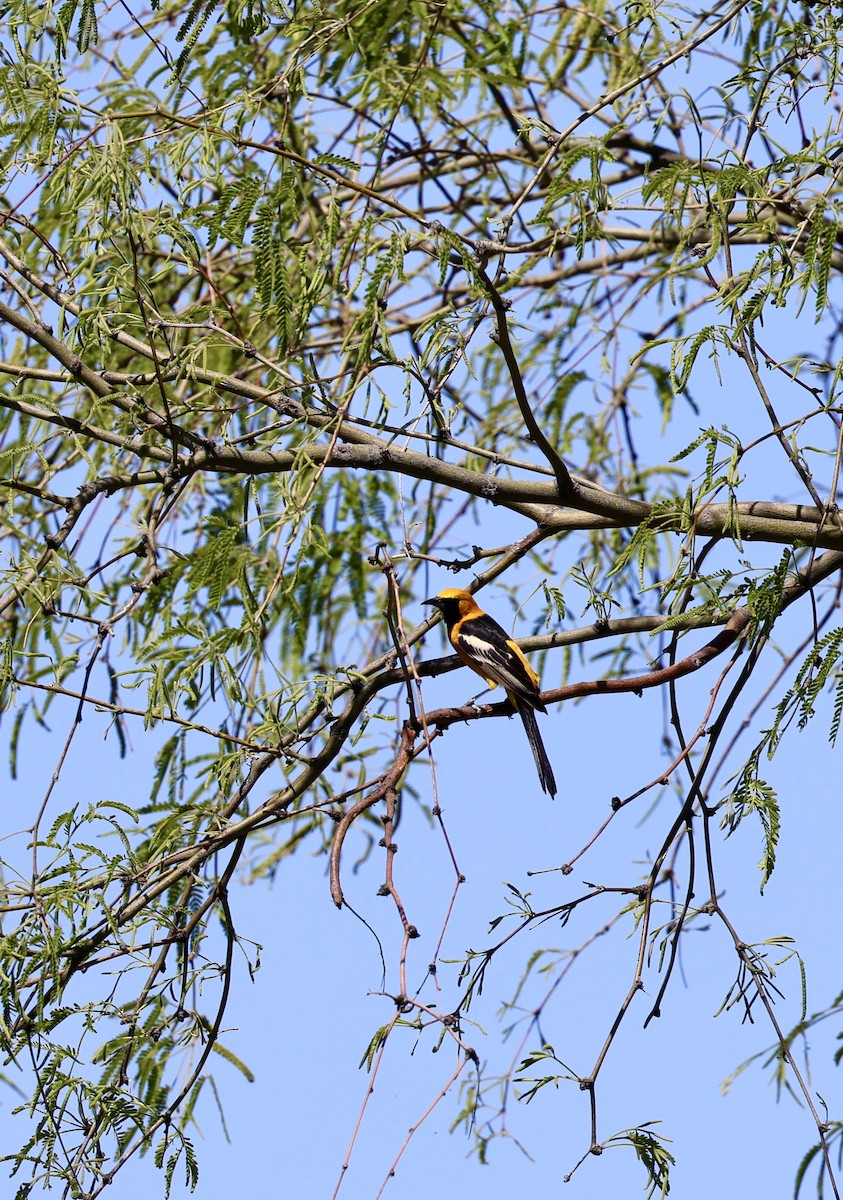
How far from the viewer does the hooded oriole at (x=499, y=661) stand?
143 inches

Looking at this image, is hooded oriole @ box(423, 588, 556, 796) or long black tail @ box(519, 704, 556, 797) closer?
hooded oriole @ box(423, 588, 556, 796)

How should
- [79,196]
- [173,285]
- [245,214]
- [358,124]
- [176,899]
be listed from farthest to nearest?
1. [173,285]
2. [358,124]
3. [176,899]
4. [245,214]
5. [79,196]

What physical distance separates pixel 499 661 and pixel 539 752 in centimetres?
31

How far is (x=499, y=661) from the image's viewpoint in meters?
3.71

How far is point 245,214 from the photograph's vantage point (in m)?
2.78

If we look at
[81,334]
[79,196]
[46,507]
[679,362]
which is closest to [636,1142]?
[679,362]

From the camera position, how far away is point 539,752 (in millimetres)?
3834

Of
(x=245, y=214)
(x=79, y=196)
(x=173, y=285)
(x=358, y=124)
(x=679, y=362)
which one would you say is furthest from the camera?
(x=173, y=285)

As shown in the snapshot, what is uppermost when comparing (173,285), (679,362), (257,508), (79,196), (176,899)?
(173,285)

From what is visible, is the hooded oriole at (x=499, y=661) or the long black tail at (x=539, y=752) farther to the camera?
the long black tail at (x=539, y=752)

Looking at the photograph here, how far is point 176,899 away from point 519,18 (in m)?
2.84

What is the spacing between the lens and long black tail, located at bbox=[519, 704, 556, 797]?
3.83 meters

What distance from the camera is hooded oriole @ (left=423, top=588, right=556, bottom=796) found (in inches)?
143

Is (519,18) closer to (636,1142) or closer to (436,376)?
(436,376)
